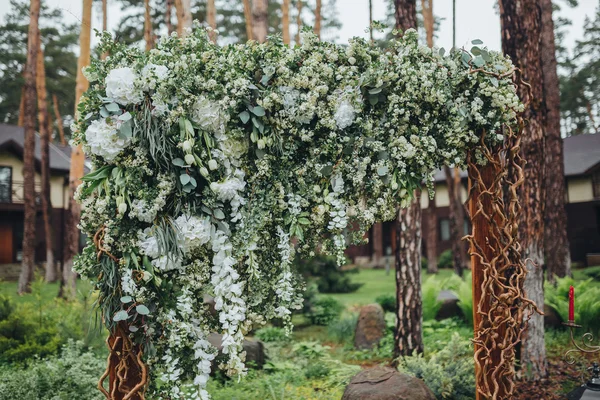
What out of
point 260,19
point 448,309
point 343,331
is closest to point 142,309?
point 343,331

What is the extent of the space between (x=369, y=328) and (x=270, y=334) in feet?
6.59

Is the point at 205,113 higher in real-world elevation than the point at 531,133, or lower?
lower

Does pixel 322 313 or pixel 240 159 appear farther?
pixel 322 313

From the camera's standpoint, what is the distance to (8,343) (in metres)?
7.37

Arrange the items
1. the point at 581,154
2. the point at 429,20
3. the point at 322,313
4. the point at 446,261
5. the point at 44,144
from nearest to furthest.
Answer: the point at 322,313 < the point at 429,20 < the point at 44,144 < the point at 581,154 < the point at 446,261

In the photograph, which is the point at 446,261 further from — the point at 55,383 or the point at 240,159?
the point at 240,159

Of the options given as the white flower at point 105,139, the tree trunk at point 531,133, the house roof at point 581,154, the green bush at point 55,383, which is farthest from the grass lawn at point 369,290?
the white flower at point 105,139

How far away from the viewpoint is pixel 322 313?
1167 centimetres

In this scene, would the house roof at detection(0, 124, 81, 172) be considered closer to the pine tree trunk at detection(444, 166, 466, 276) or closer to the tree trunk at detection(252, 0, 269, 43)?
the tree trunk at detection(252, 0, 269, 43)

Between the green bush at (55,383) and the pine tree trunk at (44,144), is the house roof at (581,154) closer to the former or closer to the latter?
the pine tree trunk at (44,144)

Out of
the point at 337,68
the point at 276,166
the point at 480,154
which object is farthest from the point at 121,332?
the point at 480,154

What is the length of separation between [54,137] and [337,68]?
113 ft

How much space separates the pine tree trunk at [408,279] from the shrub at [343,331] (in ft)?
7.99

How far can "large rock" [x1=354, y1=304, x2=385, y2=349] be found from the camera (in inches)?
353
